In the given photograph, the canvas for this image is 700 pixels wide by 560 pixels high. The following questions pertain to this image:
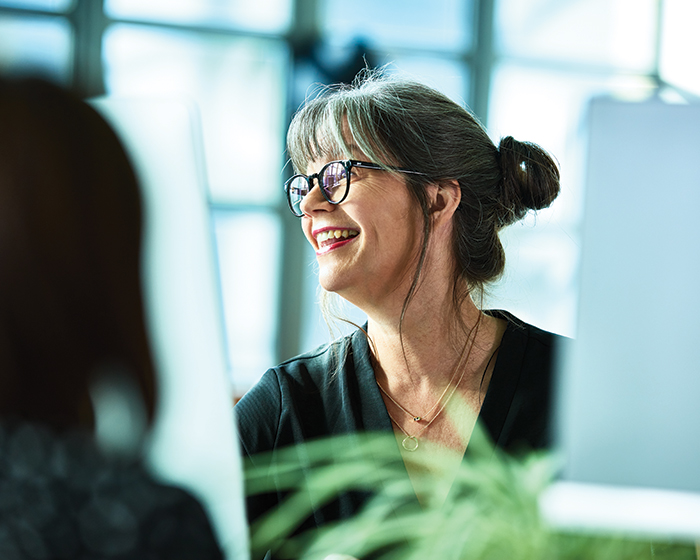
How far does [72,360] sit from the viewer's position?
0.50 metres

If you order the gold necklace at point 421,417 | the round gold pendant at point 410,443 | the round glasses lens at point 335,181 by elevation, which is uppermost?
the round glasses lens at point 335,181

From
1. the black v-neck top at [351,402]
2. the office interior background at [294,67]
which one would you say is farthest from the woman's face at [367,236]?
the office interior background at [294,67]

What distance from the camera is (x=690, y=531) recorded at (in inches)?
18.3

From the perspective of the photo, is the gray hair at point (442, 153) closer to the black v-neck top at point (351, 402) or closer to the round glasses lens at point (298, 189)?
the round glasses lens at point (298, 189)

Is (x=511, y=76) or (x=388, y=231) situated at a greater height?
(x=511, y=76)

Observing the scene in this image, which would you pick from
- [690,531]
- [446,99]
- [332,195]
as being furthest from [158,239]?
[446,99]

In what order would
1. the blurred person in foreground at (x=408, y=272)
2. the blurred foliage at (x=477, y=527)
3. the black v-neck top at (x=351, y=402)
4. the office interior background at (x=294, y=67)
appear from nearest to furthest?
1. the blurred foliage at (x=477, y=527)
2. the black v-neck top at (x=351, y=402)
3. the blurred person in foreground at (x=408, y=272)
4. the office interior background at (x=294, y=67)

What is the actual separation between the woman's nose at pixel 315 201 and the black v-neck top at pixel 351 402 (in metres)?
0.28

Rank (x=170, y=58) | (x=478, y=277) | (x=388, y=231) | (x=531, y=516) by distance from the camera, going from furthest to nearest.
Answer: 1. (x=170, y=58)
2. (x=478, y=277)
3. (x=388, y=231)
4. (x=531, y=516)

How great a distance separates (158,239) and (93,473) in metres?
0.20

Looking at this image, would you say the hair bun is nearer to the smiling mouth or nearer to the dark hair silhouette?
the smiling mouth

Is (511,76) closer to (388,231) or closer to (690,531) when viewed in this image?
(388,231)

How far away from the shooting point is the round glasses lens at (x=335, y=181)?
1.26 m

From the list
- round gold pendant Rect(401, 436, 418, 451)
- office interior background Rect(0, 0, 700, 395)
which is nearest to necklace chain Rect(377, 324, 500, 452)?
round gold pendant Rect(401, 436, 418, 451)
